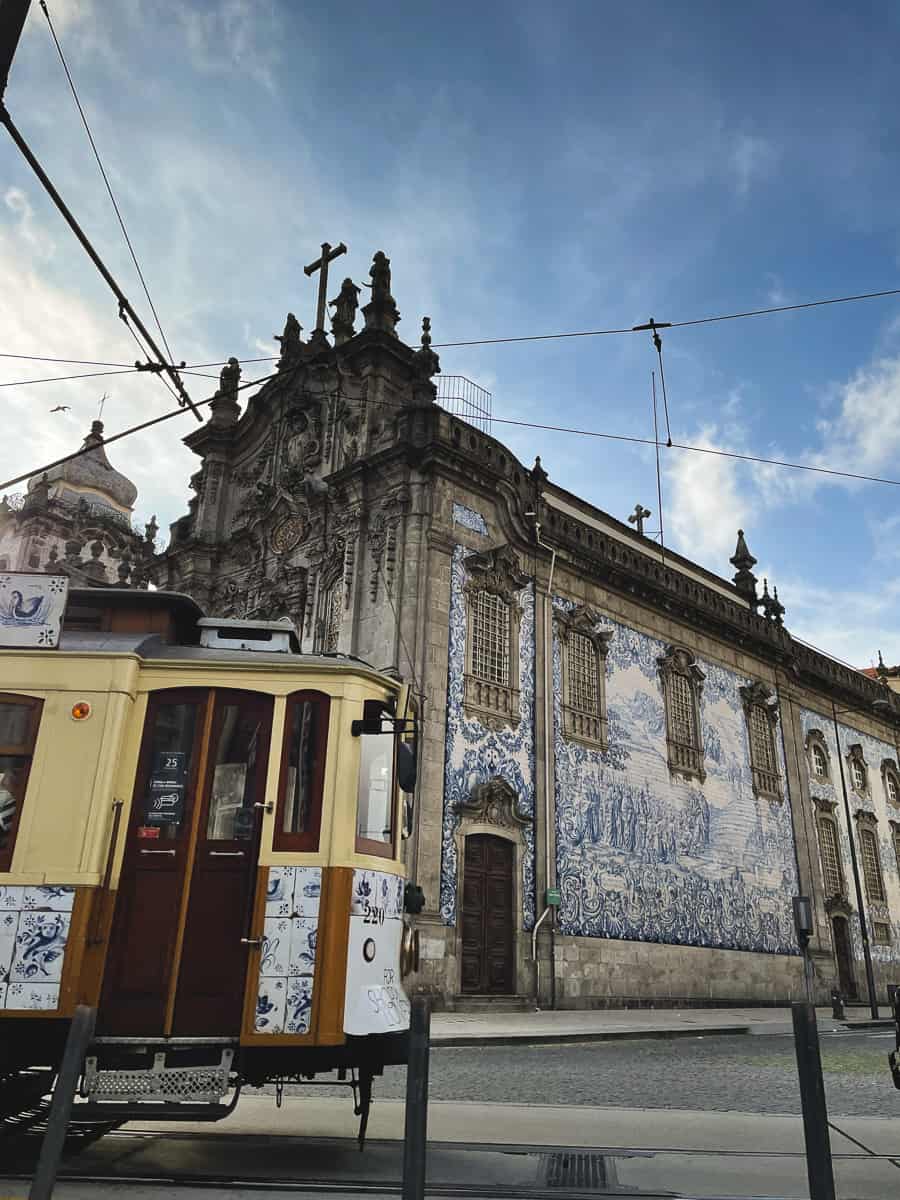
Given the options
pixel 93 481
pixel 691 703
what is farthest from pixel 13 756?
pixel 93 481

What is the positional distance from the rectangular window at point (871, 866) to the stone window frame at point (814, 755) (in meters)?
2.57

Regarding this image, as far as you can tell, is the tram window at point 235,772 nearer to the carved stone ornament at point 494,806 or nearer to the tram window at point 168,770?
the tram window at point 168,770

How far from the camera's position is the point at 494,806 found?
18.6 m

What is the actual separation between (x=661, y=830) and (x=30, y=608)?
19057 millimetres

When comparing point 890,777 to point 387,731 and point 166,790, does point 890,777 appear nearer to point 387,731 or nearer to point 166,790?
point 387,731

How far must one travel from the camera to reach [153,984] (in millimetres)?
5484

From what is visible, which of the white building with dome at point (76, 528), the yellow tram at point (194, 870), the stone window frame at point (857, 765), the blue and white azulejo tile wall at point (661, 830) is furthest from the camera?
the white building with dome at point (76, 528)

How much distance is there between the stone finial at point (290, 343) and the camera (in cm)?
2614

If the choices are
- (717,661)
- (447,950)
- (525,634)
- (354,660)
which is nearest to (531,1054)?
(447,950)

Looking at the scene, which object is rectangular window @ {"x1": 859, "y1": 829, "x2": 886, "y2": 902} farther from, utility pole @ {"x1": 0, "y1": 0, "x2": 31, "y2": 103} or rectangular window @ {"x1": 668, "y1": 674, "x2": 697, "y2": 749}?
utility pole @ {"x1": 0, "y1": 0, "x2": 31, "y2": 103}

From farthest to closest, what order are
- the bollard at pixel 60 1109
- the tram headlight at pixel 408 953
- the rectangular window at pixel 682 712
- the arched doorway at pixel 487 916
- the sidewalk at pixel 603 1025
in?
the rectangular window at pixel 682 712 → the arched doorway at pixel 487 916 → the sidewalk at pixel 603 1025 → the tram headlight at pixel 408 953 → the bollard at pixel 60 1109

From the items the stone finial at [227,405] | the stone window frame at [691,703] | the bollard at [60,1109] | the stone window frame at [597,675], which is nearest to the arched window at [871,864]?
the stone window frame at [691,703]

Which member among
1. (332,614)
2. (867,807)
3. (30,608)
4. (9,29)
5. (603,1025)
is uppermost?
(332,614)

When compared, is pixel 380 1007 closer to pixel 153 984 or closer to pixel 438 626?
pixel 153 984
